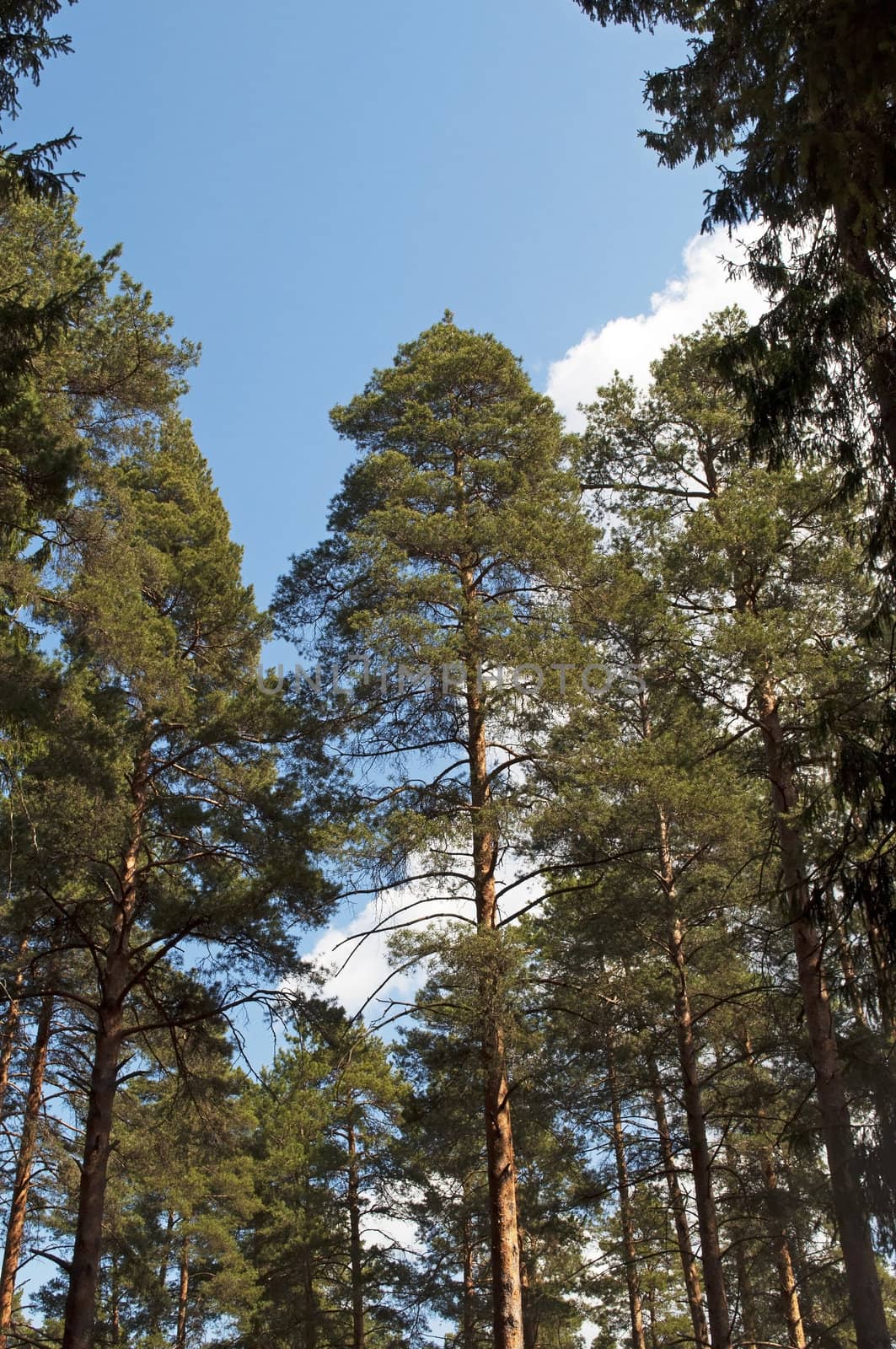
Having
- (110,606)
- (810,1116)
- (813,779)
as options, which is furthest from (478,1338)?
(110,606)

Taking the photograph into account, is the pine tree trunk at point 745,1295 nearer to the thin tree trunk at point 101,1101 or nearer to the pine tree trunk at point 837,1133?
the pine tree trunk at point 837,1133

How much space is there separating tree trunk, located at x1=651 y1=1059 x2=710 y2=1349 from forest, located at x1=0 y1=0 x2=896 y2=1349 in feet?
0.52

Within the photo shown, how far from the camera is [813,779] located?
11016 millimetres

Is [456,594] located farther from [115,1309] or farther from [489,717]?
[115,1309]

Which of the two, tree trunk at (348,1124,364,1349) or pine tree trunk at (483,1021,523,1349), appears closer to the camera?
pine tree trunk at (483,1021,523,1349)

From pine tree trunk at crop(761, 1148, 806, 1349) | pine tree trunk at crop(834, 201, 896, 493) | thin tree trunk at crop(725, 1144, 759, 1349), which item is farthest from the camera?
pine tree trunk at crop(761, 1148, 806, 1349)

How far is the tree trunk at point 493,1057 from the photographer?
9336 millimetres

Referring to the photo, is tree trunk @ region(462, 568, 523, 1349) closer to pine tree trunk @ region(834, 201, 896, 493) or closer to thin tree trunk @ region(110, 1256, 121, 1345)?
pine tree trunk @ region(834, 201, 896, 493)

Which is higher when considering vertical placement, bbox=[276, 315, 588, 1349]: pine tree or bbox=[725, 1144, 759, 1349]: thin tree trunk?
bbox=[276, 315, 588, 1349]: pine tree

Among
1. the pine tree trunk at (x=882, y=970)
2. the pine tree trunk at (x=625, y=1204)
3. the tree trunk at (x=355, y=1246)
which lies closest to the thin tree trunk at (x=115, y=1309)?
the tree trunk at (x=355, y=1246)

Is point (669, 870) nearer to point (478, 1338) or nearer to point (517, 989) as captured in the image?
point (517, 989)

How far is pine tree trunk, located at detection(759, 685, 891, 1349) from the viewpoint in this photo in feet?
28.9

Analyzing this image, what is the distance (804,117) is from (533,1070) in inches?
413

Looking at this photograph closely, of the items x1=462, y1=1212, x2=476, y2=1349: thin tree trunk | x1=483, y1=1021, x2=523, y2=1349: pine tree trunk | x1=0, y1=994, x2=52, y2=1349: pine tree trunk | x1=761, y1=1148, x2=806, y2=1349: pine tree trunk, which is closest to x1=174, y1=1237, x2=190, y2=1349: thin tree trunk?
x1=462, y1=1212, x2=476, y2=1349: thin tree trunk
